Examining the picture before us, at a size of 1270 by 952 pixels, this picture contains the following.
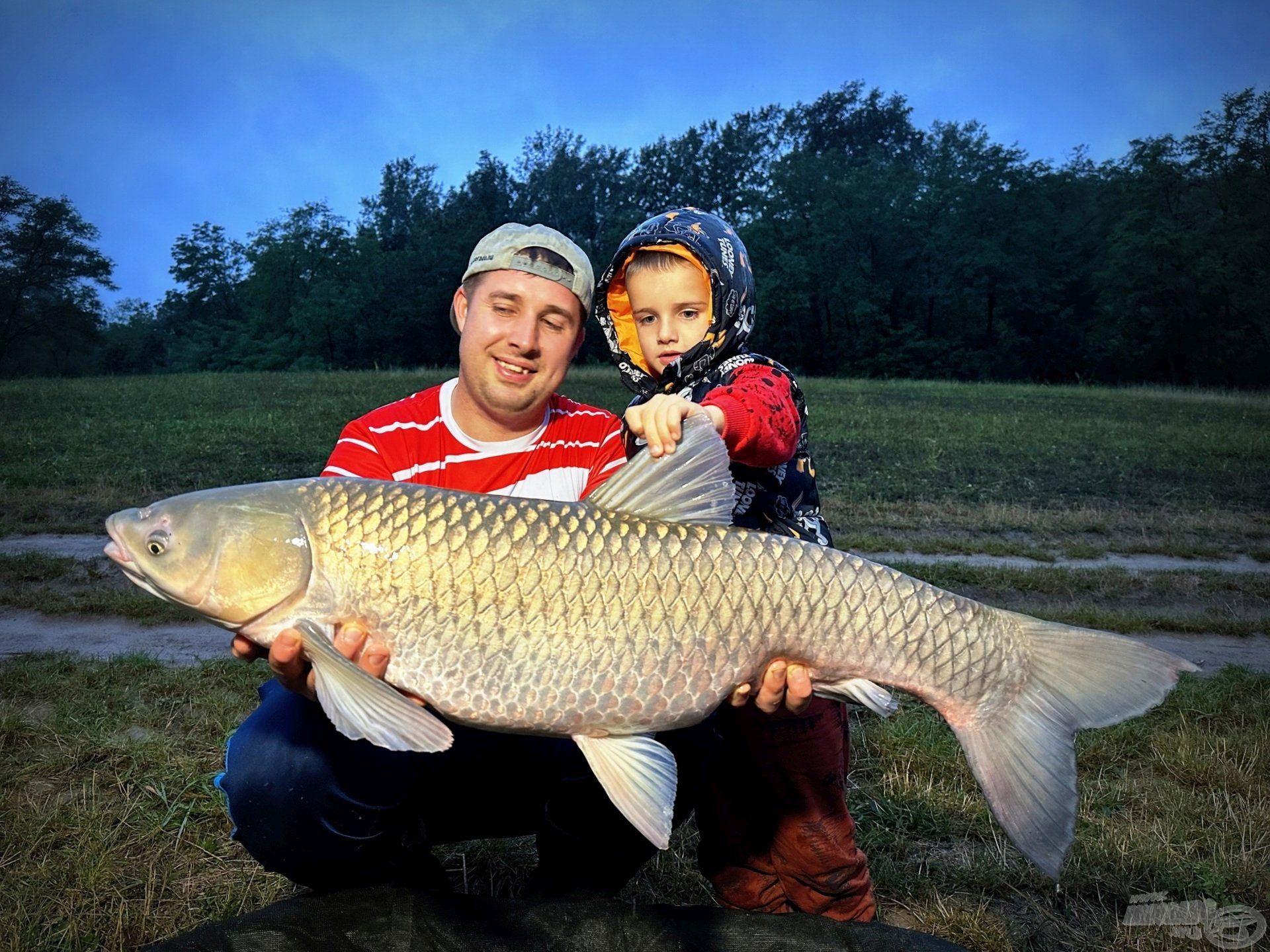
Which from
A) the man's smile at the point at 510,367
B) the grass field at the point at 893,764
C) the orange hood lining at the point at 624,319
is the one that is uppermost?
the orange hood lining at the point at 624,319

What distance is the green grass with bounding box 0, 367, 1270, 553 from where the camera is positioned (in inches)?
267

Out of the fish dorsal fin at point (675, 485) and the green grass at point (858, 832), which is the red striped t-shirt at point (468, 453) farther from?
the green grass at point (858, 832)

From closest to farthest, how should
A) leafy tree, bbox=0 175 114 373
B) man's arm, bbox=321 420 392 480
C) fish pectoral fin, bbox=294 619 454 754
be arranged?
fish pectoral fin, bbox=294 619 454 754 < man's arm, bbox=321 420 392 480 < leafy tree, bbox=0 175 114 373

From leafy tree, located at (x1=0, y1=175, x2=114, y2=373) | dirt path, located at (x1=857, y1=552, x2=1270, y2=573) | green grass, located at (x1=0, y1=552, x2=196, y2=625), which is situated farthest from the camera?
leafy tree, located at (x1=0, y1=175, x2=114, y2=373)

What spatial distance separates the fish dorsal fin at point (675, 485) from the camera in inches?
65.7

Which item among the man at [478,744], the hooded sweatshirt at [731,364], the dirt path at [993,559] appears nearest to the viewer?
the man at [478,744]

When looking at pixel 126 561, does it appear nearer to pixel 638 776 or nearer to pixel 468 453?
pixel 468 453

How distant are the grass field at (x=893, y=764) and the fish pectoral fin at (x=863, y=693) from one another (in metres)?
0.83

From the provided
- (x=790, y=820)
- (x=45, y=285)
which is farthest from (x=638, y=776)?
(x=45, y=285)

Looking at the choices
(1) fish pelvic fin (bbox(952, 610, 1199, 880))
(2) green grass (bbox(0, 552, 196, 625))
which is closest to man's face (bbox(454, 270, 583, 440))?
(1) fish pelvic fin (bbox(952, 610, 1199, 880))

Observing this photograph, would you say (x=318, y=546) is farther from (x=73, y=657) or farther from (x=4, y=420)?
(x=4, y=420)

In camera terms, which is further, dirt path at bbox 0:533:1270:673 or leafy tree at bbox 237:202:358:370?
leafy tree at bbox 237:202:358:370

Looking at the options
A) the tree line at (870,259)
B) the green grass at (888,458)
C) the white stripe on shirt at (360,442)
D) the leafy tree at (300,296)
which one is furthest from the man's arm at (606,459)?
the leafy tree at (300,296)

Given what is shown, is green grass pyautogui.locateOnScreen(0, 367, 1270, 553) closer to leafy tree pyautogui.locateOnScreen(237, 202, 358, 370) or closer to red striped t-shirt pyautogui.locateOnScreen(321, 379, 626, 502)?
red striped t-shirt pyautogui.locateOnScreen(321, 379, 626, 502)
